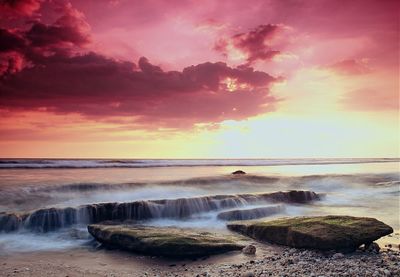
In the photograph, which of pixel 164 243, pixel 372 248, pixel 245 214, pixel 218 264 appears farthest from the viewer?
pixel 245 214

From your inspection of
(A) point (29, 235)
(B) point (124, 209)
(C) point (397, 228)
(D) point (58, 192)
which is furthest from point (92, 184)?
(C) point (397, 228)

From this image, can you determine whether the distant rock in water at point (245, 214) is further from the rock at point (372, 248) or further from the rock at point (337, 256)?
the rock at point (337, 256)

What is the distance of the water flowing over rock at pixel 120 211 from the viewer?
45.4ft

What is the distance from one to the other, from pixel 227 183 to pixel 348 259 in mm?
21836

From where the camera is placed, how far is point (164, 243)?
9.85 metres

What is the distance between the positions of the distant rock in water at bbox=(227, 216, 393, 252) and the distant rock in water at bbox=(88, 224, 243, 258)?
4.40ft

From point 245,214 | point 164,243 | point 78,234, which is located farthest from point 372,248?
point 78,234

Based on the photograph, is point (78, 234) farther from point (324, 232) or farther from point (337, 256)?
point (337, 256)

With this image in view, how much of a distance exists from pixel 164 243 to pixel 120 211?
20.1 feet

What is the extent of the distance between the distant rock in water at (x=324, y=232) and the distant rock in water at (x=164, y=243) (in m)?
1.34

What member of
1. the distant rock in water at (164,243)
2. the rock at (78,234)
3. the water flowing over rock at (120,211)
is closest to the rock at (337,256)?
the distant rock in water at (164,243)

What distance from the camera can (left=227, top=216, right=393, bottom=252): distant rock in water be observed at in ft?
31.6

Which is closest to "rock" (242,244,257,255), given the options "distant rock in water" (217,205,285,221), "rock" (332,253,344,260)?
"rock" (332,253,344,260)

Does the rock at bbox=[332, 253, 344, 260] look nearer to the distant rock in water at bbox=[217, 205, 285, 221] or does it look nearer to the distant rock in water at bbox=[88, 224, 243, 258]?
the distant rock in water at bbox=[88, 224, 243, 258]
